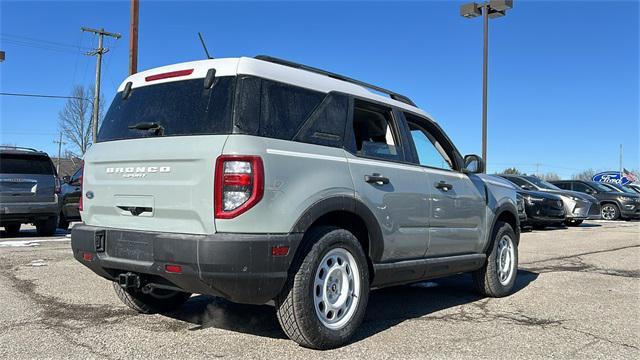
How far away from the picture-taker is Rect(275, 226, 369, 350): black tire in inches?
153

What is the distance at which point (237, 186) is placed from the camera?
363cm

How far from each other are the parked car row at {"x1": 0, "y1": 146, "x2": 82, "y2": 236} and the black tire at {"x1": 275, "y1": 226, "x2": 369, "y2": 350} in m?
9.39

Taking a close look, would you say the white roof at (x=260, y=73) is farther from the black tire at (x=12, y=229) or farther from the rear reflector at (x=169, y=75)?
the black tire at (x=12, y=229)

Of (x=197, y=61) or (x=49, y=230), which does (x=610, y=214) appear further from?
(x=197, y=61)

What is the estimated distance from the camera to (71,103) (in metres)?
50.8

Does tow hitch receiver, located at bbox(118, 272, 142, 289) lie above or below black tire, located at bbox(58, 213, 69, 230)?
above

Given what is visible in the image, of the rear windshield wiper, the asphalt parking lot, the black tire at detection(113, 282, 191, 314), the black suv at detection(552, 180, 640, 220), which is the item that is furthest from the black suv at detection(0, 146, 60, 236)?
the black suv at detection(552, 180, 640, 220)

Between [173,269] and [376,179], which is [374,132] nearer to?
[376,179]

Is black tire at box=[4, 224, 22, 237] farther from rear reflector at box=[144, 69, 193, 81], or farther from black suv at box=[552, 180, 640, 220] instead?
black suv at box=[552, 180, 640, 220]

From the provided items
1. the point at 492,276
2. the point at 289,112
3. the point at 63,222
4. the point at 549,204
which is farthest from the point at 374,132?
the point at 63,222

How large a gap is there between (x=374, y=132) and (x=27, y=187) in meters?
9.19

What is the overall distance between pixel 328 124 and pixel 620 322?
11.0ft

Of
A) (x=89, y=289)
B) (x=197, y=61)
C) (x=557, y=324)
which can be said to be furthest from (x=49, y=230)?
(x=557, y=324)

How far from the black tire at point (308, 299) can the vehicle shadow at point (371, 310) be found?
442 mm
